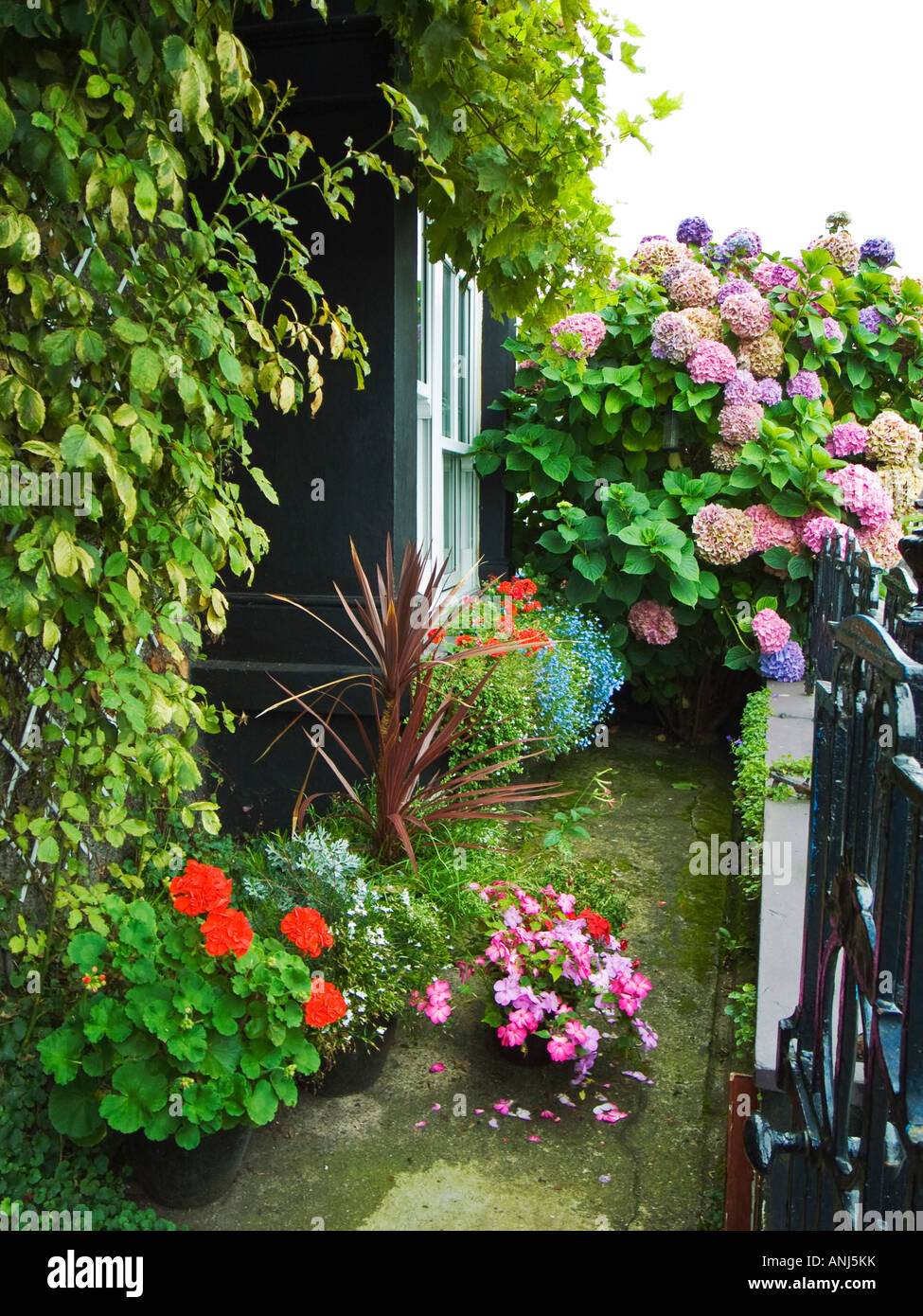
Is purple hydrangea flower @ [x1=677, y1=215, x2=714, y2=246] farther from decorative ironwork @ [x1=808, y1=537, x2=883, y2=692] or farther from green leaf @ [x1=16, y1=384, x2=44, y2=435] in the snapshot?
green leaf @ [x1=16, y1=384, x2=44, y2=435]

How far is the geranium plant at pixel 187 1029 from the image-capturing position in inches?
75.9

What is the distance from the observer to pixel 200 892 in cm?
202

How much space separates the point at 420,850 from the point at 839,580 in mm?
1753

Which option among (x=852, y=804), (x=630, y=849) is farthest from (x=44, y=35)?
(x=630, y=849)

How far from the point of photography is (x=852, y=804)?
1.46m

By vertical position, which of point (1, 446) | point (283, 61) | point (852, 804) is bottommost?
point (852, 804)

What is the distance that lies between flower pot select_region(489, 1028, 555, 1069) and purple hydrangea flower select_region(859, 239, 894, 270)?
15.7 ft

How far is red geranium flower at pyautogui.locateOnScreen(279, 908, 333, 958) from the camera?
7.03 feet

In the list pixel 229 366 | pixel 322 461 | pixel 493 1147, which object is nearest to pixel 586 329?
pixel 322 461

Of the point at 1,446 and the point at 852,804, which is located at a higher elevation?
Result: the point at 1,446

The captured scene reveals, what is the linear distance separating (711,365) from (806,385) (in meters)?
0.56

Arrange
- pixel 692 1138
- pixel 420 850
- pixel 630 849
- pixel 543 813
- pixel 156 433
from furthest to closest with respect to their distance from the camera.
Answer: pixel 543 813
pixel 630 849
pixel 420 850
pixel 692 1138
pixel 156 433

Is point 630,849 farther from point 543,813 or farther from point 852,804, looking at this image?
point 852,804

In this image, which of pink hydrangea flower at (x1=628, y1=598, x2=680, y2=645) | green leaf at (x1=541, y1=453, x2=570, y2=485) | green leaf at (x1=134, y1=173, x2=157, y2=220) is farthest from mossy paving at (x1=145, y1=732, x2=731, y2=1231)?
green leaf at (x1=541, y1=453, x2=570, y2=485)
